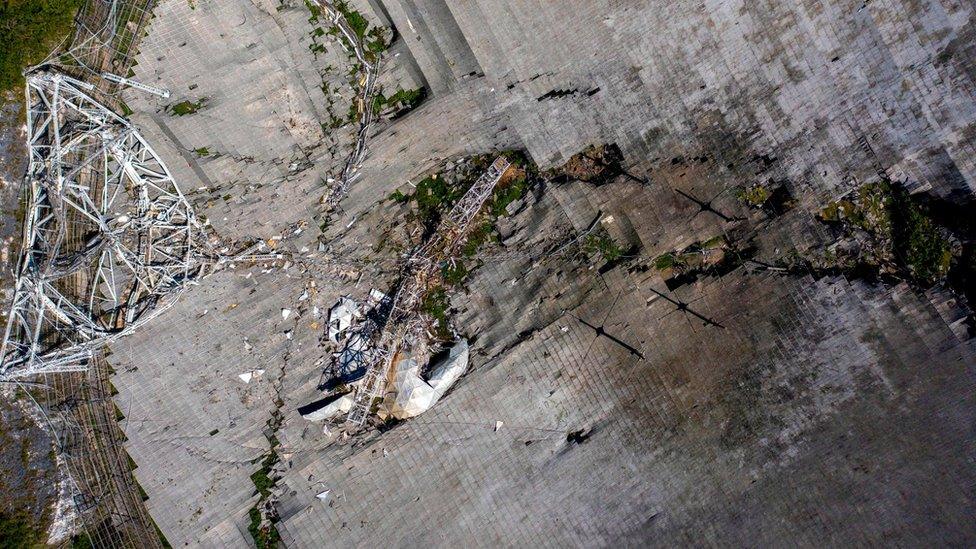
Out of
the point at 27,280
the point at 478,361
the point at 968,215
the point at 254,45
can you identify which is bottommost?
the point at 968,215

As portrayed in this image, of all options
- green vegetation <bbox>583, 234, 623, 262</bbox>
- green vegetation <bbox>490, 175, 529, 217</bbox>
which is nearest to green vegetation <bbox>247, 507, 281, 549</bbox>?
green vegetation <bbox>490, 175, 529, 217</bbox>

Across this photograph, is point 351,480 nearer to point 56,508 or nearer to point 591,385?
point 591,385

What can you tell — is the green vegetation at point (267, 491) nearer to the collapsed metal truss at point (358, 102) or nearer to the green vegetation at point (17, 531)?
the green vegetation at point (17, 531)

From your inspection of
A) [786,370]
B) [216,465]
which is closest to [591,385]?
[786,370]

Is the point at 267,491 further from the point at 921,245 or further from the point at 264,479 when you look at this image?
the point at 921,245

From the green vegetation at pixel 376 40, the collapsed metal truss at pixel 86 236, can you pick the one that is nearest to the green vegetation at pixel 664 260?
the green vegetation at pixel 376 40

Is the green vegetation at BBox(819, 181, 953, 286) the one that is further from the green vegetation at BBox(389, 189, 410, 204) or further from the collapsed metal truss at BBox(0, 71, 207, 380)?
the collapsed metal truss at BBox(0, 71, 207, 380)
